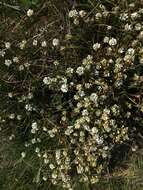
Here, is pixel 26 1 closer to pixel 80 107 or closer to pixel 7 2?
pixel 7 2

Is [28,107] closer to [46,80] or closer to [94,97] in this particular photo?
[46,80]

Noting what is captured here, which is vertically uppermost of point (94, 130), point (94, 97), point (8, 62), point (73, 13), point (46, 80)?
point (73, 13)

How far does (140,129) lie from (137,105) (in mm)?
253

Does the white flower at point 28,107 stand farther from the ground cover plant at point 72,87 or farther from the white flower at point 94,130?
the white flower at point 94,130

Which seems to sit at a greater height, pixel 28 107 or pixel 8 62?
pixel 8 62

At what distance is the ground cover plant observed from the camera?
2.26m

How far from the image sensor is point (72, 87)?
7.58ft

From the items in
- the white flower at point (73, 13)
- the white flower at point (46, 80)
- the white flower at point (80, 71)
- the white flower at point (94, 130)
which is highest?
the white flower at point (73, 13)

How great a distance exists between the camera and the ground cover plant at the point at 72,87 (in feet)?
7.41

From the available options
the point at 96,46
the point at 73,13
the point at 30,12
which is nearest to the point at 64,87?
the point at 96,46

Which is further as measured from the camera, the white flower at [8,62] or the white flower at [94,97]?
the white flower at [8,62]

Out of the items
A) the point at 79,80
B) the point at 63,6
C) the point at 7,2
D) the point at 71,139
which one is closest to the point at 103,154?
the point at 71,139

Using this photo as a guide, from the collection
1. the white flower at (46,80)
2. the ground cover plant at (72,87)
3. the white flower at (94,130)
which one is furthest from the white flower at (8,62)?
the white flower at (94,130)

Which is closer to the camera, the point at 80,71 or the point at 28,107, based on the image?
the point at 80,71
